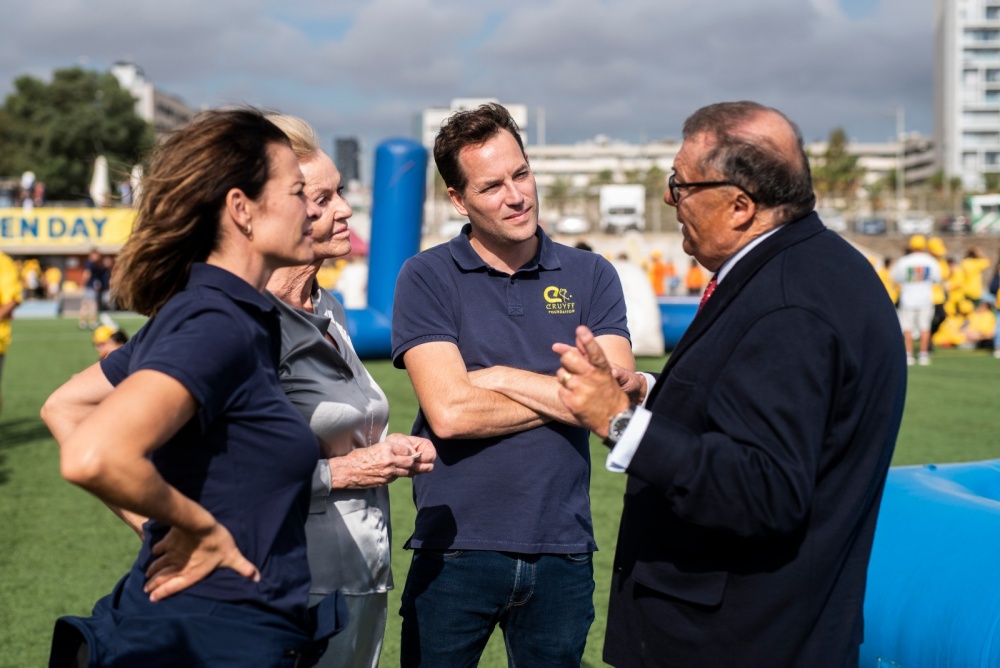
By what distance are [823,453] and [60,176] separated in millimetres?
67386

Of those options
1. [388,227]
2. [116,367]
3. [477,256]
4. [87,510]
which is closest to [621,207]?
[388,227]

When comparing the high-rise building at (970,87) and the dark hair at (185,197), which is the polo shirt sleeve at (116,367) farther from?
the high-rise building at (970,87)

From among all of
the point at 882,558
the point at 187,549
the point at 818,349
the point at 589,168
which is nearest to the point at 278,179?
the point at 187,549

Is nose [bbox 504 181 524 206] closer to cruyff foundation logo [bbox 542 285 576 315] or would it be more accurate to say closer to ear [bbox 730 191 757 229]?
cruyff foundation logo [bbox 542 285 576 315]

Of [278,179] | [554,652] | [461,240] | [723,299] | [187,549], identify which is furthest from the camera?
[461,240]

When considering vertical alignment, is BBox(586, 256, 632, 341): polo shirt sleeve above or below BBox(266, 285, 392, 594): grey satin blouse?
above

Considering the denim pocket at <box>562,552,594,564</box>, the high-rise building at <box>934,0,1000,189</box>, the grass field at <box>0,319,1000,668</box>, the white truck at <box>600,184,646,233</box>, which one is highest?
the high-rise building at <box>934,0,1000,189</box>

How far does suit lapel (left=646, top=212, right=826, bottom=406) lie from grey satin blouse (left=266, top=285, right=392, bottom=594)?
0.83 m

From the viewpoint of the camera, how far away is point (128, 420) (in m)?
1.61

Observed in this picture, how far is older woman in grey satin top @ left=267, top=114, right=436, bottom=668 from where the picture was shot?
2.34 metres

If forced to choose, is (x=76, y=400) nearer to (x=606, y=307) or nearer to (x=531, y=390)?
(x=531, y=390)

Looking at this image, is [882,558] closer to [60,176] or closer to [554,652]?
[554,652]

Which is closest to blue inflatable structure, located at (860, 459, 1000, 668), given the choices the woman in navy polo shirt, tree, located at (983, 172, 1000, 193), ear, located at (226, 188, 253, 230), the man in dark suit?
the man in dark suit

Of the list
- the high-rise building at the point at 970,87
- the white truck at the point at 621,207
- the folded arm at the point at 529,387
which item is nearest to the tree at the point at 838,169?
the high-rise building at the point at 970,87
